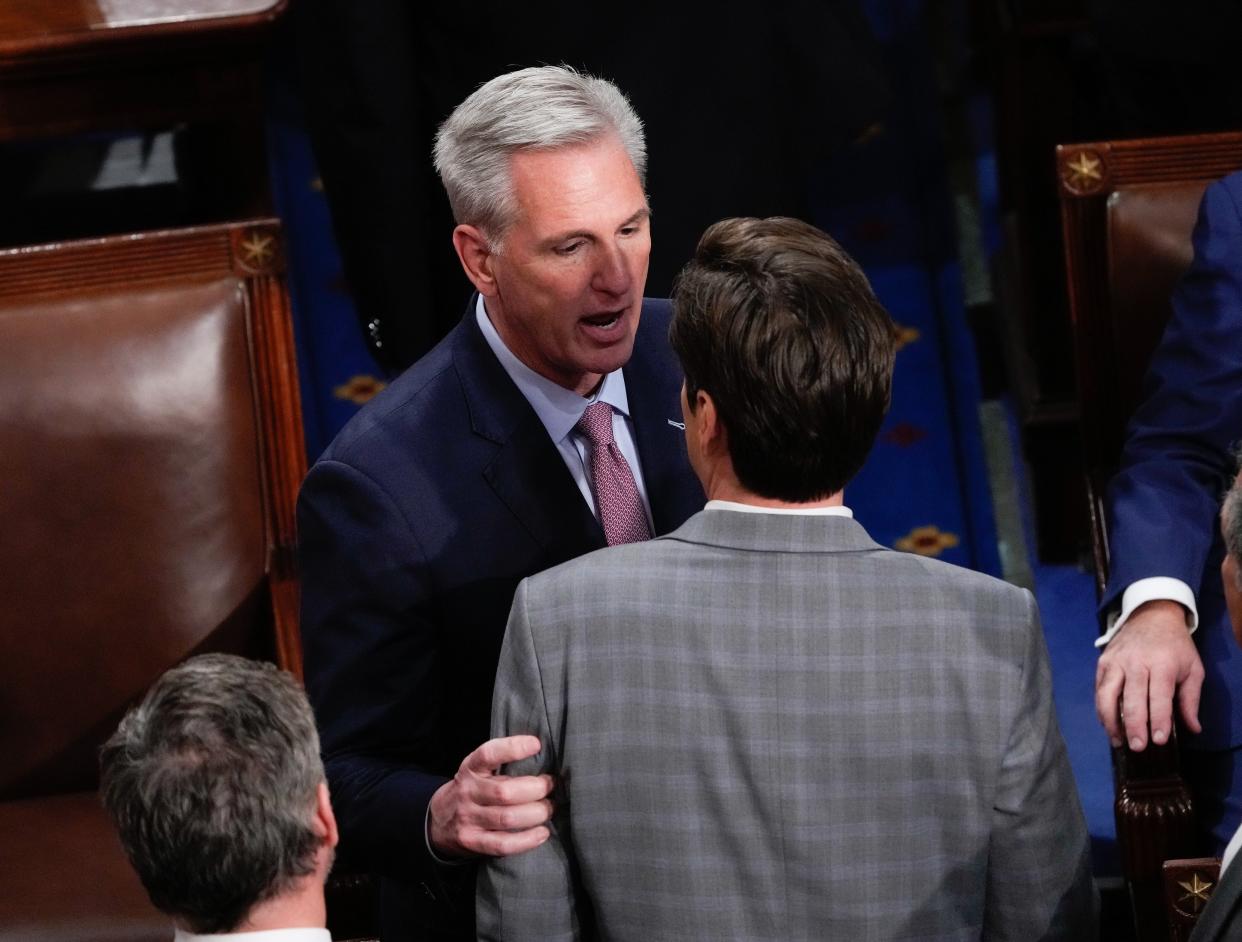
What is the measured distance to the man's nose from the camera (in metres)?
2.08

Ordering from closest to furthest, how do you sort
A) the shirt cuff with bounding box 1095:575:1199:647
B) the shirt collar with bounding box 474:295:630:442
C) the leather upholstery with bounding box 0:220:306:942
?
the shirt collar with bounding box 474:295:630:442, the shirt cuff with bounding box 1095:575:1199:647, the leather upholstery with bounding box 0:220:306:942

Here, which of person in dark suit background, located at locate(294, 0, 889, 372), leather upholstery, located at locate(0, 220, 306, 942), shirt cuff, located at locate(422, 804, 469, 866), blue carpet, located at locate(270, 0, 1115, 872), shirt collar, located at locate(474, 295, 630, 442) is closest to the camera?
shirt cuff, located at locate(422, 804, 469, 866)

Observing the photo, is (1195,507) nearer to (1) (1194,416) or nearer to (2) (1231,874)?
(1) (1194,416)

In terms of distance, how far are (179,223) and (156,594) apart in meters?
1.42

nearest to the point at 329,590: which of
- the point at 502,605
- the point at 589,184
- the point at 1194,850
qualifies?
the point at 502,605

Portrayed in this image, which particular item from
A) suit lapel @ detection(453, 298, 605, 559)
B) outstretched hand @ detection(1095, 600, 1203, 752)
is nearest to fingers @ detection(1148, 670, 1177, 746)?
outstretched hand @ detection(1095, 600, 1203, 752)

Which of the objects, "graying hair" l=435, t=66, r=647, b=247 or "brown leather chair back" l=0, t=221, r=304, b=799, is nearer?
"graying hair" l=435, t=66, r=647, b=247

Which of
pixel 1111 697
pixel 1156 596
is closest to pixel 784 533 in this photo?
pixel 1111 697

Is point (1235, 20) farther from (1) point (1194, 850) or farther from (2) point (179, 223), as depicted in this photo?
(2) point (179, 223)

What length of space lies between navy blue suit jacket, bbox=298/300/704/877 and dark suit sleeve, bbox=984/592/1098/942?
0.61 meters

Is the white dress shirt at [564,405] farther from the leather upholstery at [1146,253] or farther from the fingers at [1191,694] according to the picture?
the leather upholstery at [1146,253]

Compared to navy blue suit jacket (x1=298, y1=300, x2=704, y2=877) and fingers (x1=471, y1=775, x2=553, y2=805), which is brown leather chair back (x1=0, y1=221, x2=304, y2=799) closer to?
navy blue suit jacket (x1=298, y1=300, x2=704, y2=877)

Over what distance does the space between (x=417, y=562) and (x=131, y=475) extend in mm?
818

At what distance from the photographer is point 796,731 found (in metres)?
1.65
